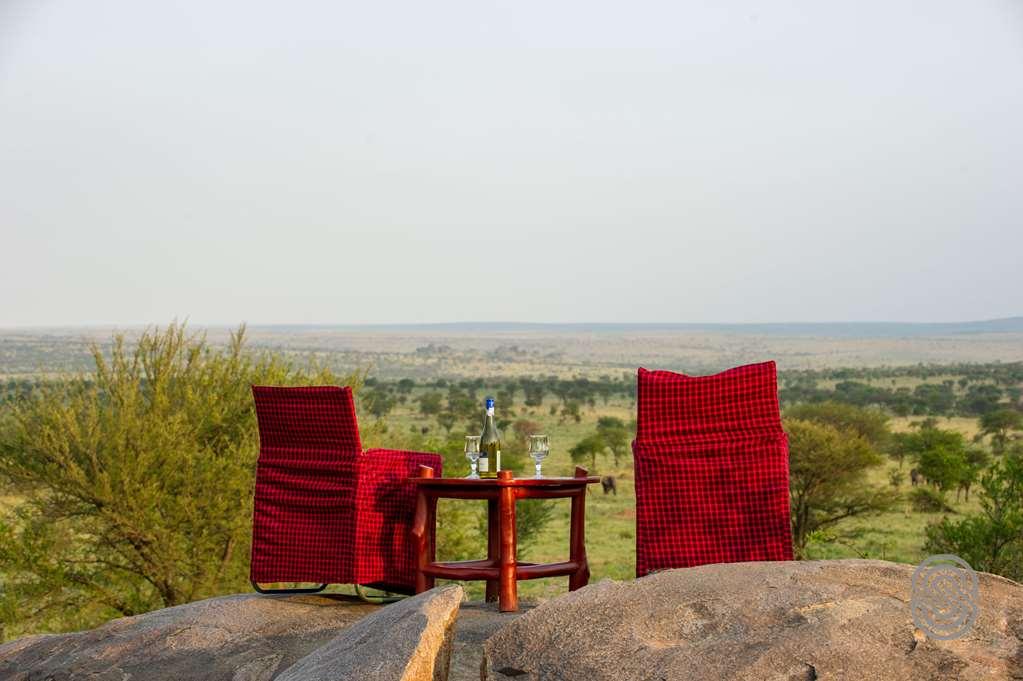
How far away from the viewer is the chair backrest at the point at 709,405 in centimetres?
625

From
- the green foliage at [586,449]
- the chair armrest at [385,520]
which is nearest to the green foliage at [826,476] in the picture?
the green foliage at [586,449]

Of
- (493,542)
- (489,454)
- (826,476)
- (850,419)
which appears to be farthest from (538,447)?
(850,419)

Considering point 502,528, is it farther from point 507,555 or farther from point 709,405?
point 709,405

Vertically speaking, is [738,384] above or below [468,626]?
above

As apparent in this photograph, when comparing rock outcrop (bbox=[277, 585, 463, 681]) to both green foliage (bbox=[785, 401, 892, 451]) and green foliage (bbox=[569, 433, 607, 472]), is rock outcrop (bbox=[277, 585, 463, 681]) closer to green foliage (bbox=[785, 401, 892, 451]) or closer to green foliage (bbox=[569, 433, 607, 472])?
green foliage (bbox=[785, 401, 892, 451])

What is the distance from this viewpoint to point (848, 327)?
149m

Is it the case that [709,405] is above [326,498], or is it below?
above

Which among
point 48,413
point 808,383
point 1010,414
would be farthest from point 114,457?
point 808,383

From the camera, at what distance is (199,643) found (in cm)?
626

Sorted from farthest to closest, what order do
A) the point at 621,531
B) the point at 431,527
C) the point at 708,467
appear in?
the point at 621,531
the point at 431,527
the point at 708,467

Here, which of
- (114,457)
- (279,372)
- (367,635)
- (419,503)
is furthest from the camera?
(279,372)

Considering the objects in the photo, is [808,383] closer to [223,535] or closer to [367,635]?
[223,535]

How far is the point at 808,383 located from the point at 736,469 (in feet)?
212

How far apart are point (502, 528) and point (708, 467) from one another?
121cm
